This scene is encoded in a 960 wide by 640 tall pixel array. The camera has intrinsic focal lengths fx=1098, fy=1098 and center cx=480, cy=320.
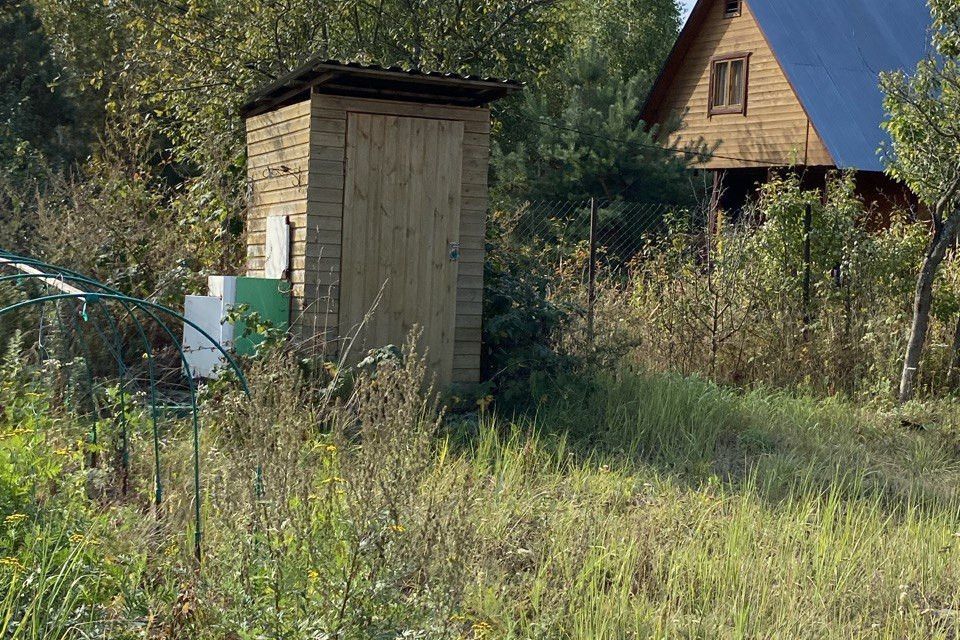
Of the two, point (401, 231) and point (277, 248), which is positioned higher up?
point (401, 231)

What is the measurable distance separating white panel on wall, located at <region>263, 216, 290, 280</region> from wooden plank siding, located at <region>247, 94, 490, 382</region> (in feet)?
0.20

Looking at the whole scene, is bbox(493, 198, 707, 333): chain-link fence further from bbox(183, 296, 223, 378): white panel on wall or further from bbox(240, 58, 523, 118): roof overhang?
bbox(183, 296, 223, 378): white panel on wall

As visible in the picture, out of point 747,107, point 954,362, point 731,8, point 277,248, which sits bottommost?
point 954,362

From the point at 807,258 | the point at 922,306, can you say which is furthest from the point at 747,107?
the point at 922,306

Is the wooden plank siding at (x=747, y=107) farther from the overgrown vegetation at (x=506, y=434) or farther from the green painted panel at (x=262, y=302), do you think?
the green painted panel at (x=262, y=302)

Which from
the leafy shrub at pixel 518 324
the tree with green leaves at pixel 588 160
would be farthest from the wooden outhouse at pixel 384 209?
the tree with green leaves at pixel 588 160

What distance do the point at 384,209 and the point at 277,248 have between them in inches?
33.7

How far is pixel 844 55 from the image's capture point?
71.1 ft

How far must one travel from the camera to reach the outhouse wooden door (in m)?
7.74

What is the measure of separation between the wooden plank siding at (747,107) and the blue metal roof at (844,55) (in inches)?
14.7

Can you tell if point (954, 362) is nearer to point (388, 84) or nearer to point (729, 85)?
point (388, 84)

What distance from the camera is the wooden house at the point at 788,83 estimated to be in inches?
799

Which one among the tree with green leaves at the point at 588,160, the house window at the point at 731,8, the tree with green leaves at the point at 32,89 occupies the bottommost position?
the tree with green leaves at the point at 588,160

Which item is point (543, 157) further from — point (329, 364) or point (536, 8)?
point (329, 364)
